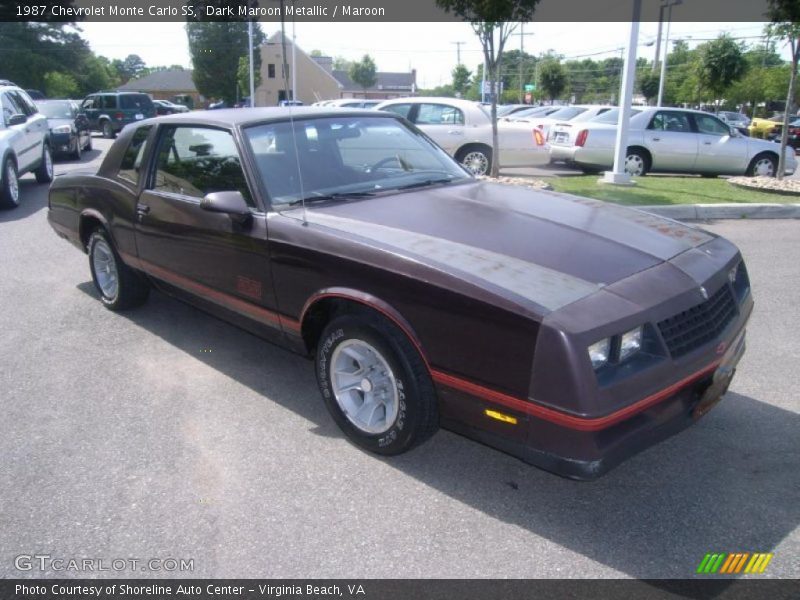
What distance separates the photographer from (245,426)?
3.60 meters

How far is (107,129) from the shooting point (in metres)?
27.5

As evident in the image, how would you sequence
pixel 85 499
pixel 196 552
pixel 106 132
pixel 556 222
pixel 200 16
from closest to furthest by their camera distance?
pixel 196 552 < pixel 85 499 < pixel 556 222 < pixel 106 132 < pixel 200 16

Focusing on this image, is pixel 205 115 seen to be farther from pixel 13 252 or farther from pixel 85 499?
pixel 13 252

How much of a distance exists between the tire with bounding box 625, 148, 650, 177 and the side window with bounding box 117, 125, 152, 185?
1052 centimetres

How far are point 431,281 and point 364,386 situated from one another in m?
0.74

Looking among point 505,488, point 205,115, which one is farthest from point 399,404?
point 205,115

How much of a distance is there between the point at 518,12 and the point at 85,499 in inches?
408

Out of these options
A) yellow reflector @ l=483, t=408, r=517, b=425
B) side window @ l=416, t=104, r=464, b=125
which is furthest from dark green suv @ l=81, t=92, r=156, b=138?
yellow reflector @ l=483, t=408, r=517, b=425

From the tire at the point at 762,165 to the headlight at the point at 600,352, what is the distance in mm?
12874


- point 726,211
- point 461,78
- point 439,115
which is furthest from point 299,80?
point 726,211

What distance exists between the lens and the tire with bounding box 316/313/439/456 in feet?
9.52

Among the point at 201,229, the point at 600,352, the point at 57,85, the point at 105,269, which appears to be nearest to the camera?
the point at 600,352

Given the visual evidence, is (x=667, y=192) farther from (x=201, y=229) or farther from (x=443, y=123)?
(x=201, y=229)

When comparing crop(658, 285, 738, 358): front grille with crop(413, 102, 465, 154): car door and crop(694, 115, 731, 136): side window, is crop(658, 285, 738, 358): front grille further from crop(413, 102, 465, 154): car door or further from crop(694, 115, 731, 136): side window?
crop(694, 115, 731, 136): side window
